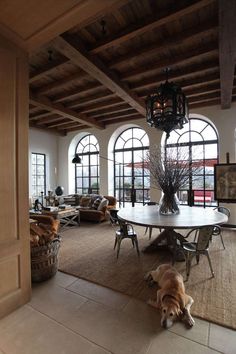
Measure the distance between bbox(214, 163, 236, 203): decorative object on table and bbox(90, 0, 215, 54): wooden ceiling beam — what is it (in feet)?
11.6

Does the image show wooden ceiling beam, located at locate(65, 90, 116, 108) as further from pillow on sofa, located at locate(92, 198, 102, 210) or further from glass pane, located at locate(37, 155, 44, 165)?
glass pane, located at locate(37, 155, 44, 165)

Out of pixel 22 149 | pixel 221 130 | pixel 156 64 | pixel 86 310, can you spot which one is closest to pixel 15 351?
pixel 86 310

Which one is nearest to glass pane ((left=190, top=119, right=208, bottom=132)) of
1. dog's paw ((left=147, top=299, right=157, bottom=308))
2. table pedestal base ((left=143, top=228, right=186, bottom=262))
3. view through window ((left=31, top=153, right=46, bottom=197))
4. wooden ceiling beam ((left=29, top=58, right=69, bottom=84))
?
table pedestal base ((left=143, top=228, right=186, bottom=262))

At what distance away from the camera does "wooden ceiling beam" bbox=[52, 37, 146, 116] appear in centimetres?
266

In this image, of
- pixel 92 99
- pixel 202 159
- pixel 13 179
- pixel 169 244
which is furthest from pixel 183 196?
pixel 13 179

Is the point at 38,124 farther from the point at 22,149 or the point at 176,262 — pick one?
the point at 176,262

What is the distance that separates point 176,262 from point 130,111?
4.43 metres

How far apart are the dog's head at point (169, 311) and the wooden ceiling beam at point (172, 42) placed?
3055 millimetres

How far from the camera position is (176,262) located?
318 cm

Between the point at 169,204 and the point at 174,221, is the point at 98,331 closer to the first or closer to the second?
the point at 174,221

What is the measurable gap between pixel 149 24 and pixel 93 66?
1049mm

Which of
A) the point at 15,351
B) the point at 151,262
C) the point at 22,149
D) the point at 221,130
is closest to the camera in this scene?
the point at 15,351

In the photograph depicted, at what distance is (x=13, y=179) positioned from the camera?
6.66ft

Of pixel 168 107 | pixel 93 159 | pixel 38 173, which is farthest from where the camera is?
pixel 93 159
